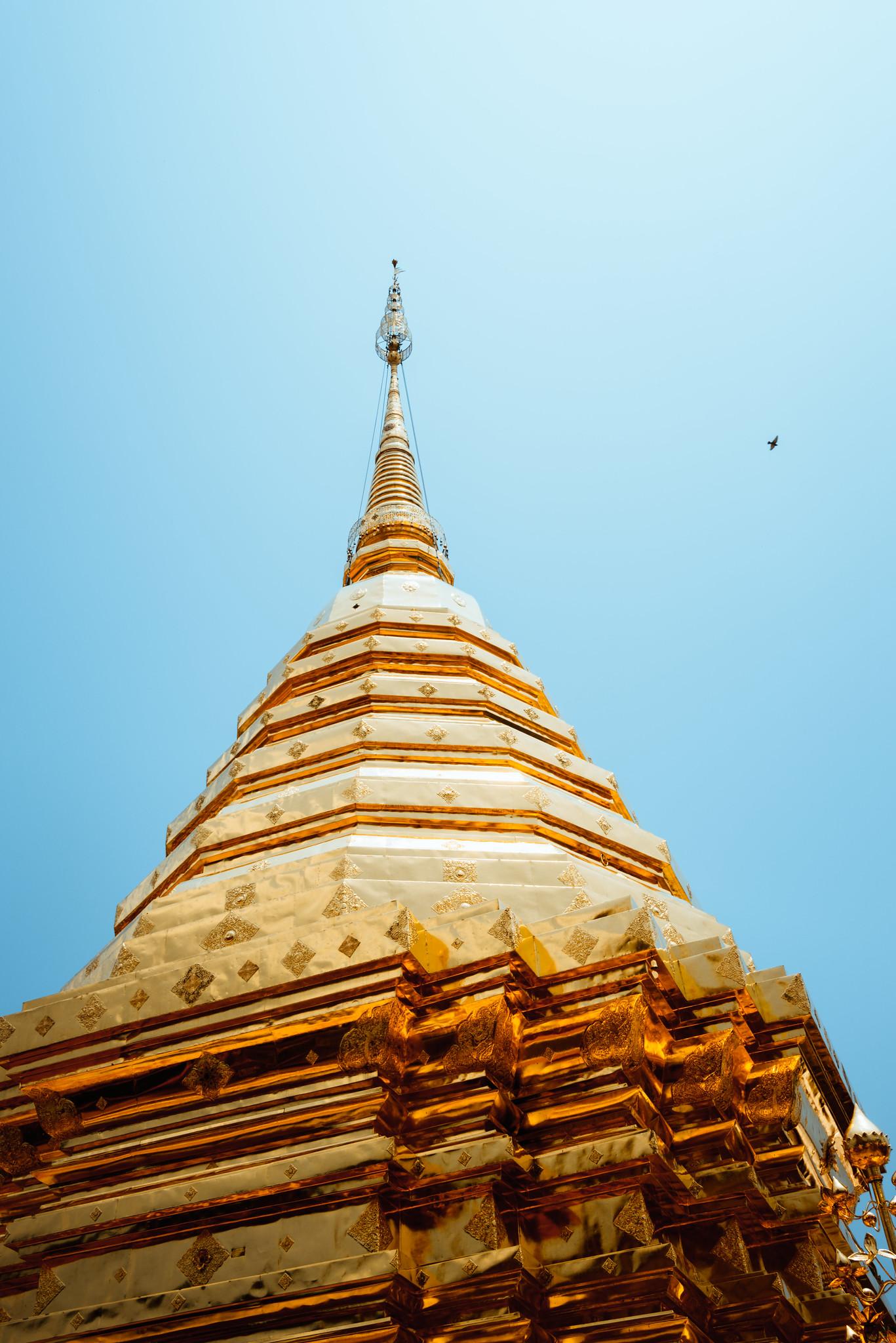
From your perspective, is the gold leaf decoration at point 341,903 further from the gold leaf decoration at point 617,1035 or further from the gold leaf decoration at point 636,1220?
the gold leaf decoration at point 636,1220

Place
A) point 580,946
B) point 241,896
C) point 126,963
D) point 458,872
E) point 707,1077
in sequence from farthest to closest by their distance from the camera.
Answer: point 458,872, point 241,896, point 126,963, point 580,946, point 707,1077

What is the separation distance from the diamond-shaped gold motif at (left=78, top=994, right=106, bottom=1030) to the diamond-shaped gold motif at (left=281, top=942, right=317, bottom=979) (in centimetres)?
92

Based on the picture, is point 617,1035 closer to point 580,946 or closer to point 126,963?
point 580,946

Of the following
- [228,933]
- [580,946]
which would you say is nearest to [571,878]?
[580,946]

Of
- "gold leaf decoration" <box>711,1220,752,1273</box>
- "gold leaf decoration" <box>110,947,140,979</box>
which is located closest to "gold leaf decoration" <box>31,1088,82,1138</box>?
"gold leaf decoration" <box>110,947,140,979</box>

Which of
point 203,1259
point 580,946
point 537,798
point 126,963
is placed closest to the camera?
point 203,1259

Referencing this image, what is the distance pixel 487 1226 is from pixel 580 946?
4.02 ft

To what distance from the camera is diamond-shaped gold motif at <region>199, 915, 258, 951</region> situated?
615 cm

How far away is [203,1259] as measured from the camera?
4953mm

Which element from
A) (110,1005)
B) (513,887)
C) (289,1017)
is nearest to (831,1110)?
(513,887)

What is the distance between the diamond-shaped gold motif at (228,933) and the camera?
6152mm

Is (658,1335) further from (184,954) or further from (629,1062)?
(184,954)

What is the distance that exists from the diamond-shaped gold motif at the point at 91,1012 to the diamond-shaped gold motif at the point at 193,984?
1.21ft

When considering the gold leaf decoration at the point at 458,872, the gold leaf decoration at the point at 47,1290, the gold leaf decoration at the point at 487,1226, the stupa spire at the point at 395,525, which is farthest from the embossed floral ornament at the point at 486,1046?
the stupa spire at the point at 395,525
